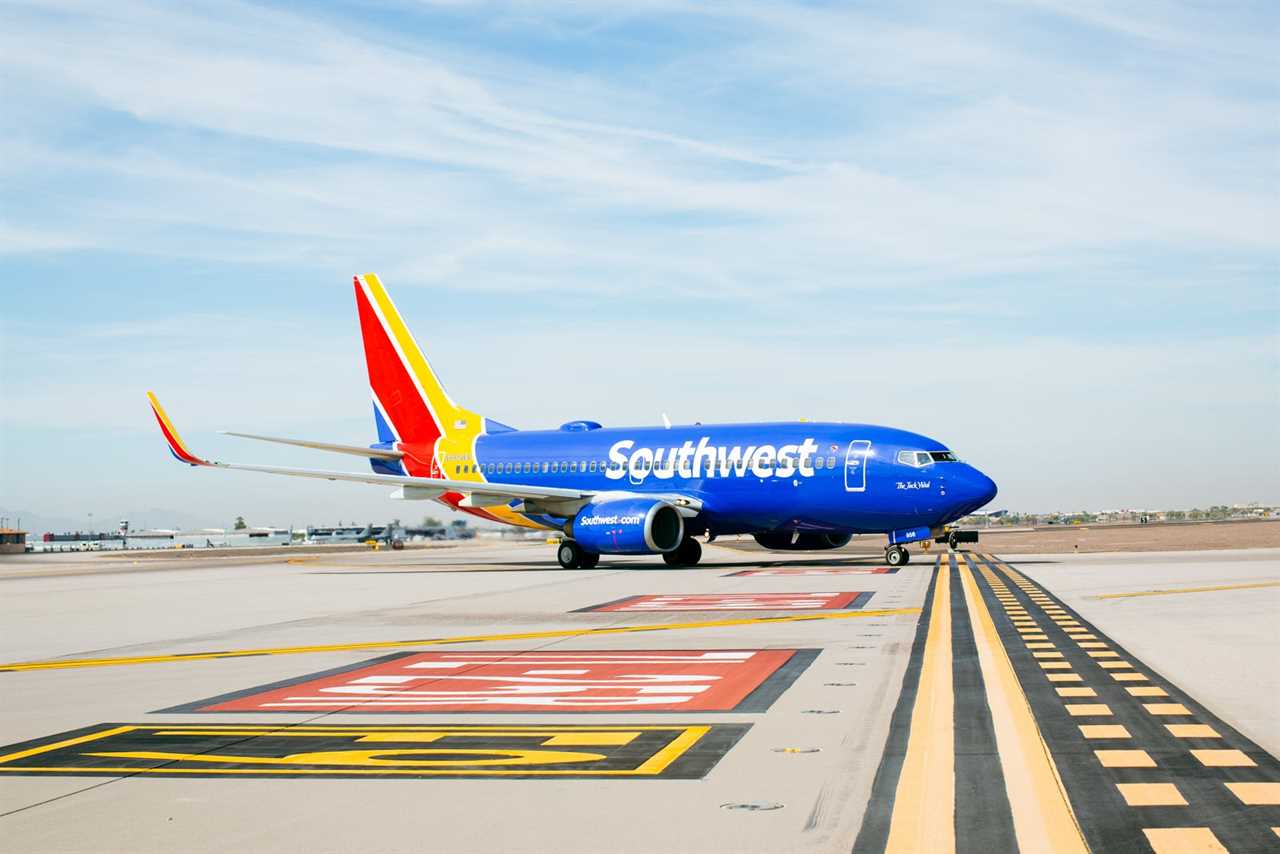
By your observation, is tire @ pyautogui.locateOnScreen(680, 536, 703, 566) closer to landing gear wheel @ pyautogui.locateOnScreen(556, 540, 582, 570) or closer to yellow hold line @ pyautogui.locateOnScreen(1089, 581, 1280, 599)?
landing gear wheel @ pyautogui.locateOnScreen(556, 540, 582, 570)

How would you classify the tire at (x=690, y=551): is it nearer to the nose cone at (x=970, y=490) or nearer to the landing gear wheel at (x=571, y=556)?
the landing gear wheel at (x=571, y=556)

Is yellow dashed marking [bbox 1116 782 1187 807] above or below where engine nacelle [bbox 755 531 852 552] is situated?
below

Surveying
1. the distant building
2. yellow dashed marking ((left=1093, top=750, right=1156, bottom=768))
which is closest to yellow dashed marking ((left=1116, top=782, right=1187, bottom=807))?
yellow dashed marking ((left=1093, top=750, right=1156, bottom=768))

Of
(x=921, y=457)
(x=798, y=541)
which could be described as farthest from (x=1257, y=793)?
(x=798, y=541)

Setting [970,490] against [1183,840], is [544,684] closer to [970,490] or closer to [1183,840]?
[1183,840]

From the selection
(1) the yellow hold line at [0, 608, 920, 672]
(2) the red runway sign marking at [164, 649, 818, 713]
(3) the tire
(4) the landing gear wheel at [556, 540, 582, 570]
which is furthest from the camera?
(3) the tire

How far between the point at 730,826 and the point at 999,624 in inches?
515

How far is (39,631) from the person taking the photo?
21.5 meters

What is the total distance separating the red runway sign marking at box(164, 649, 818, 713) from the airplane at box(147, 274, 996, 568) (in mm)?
22882

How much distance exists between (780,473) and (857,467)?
2.67 m

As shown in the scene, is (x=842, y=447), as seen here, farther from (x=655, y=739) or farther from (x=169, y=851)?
(x=169, y=851)

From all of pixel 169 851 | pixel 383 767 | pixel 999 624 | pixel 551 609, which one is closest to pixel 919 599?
pixel 999 624

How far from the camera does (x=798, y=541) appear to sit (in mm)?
45406

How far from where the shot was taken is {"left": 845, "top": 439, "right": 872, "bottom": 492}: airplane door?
3806 cm
